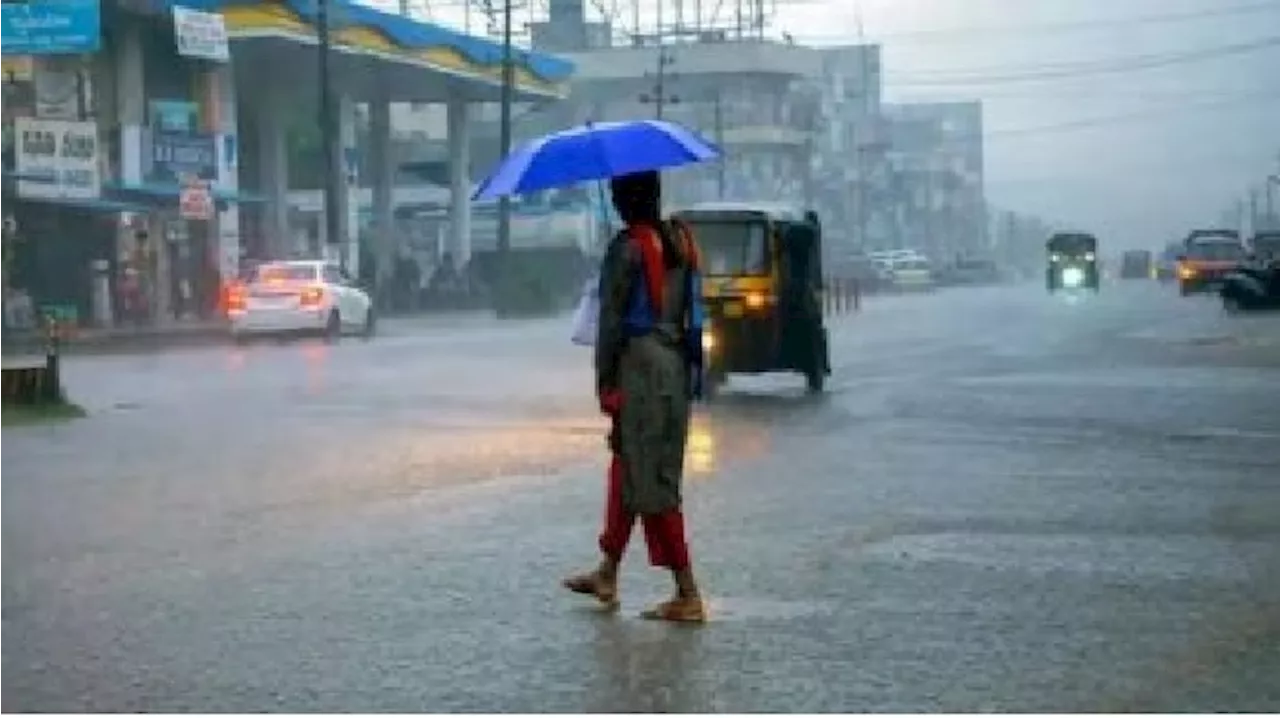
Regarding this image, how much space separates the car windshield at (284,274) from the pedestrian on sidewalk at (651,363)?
29343 mm

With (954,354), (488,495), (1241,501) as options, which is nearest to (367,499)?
(488,495)

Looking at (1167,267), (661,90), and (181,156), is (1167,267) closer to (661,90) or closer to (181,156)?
(661,90)

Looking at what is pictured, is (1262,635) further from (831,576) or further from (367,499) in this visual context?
(367,499)

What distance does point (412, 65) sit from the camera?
2314 inches

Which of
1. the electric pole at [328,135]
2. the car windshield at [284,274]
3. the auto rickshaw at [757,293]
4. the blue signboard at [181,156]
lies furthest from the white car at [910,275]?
the auto rickshaw at [757,293]

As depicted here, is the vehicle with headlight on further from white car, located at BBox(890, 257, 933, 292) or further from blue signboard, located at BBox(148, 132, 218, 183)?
blue signboard, located at BBox(148, 132, 218, 183)

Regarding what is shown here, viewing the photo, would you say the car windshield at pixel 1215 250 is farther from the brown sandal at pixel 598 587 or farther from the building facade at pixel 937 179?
the building facade at pixel 937 179

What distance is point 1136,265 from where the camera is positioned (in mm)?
121125

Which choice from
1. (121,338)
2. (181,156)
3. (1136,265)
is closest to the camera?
(121,338)

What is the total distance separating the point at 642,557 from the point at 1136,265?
115468 mm

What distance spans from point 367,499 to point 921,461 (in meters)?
Result: 4.22

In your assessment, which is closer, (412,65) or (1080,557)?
(1080,557)

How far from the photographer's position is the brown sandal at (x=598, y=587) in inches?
329

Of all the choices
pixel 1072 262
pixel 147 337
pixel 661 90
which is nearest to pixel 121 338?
pixel 147 337
